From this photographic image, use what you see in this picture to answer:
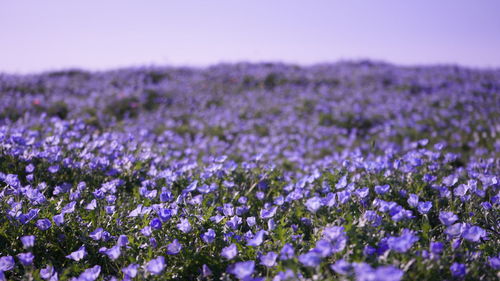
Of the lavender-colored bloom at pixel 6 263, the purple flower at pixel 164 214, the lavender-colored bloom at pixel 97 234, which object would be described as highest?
the purple flower at pixel 164 214

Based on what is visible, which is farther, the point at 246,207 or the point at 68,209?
the point at 246,207

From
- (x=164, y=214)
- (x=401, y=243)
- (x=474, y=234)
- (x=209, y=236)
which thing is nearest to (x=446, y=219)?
(x=474, y=234)

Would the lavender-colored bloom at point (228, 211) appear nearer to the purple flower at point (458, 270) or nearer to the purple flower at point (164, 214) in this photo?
the purple flower at point (164, 214)

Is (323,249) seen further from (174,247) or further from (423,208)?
(423,208)

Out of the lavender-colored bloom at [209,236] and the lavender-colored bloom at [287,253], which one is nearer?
the lavender-colored bloom at [287,253]

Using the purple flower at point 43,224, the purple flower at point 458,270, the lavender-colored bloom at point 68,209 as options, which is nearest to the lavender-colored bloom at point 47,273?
the purple flower at point 43,224

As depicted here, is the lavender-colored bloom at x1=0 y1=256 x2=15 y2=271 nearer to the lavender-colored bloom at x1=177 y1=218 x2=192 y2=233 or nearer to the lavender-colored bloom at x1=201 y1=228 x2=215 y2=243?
the lavender-colored bloom at x1=177 y1=218 x2=192 y2=233

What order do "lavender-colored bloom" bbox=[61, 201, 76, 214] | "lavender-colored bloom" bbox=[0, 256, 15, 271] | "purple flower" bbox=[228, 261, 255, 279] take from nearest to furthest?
"purple flower" bbox=[228, 261, 255, 279] → "lavender-colored bloom" bbox=[0, 256, 15, 271] → "lavender-colored bloom" bbox=[61, 201, 76, 214]

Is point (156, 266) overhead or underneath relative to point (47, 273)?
overhead

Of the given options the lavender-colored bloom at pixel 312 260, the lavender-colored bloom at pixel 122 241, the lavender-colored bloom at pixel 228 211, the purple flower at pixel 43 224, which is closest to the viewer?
the lavender-colored bloom at pixel 312 260

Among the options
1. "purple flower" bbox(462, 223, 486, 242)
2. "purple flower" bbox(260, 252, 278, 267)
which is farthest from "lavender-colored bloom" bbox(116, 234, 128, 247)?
"purple flower" bbox(462, 223, 486, 242)

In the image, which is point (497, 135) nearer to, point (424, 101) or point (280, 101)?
point (424, 101)

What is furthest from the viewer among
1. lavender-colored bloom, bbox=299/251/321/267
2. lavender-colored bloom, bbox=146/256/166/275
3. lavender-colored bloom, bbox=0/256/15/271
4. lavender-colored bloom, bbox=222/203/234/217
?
lavender-colored bloom, bbox=222/203/234/217
